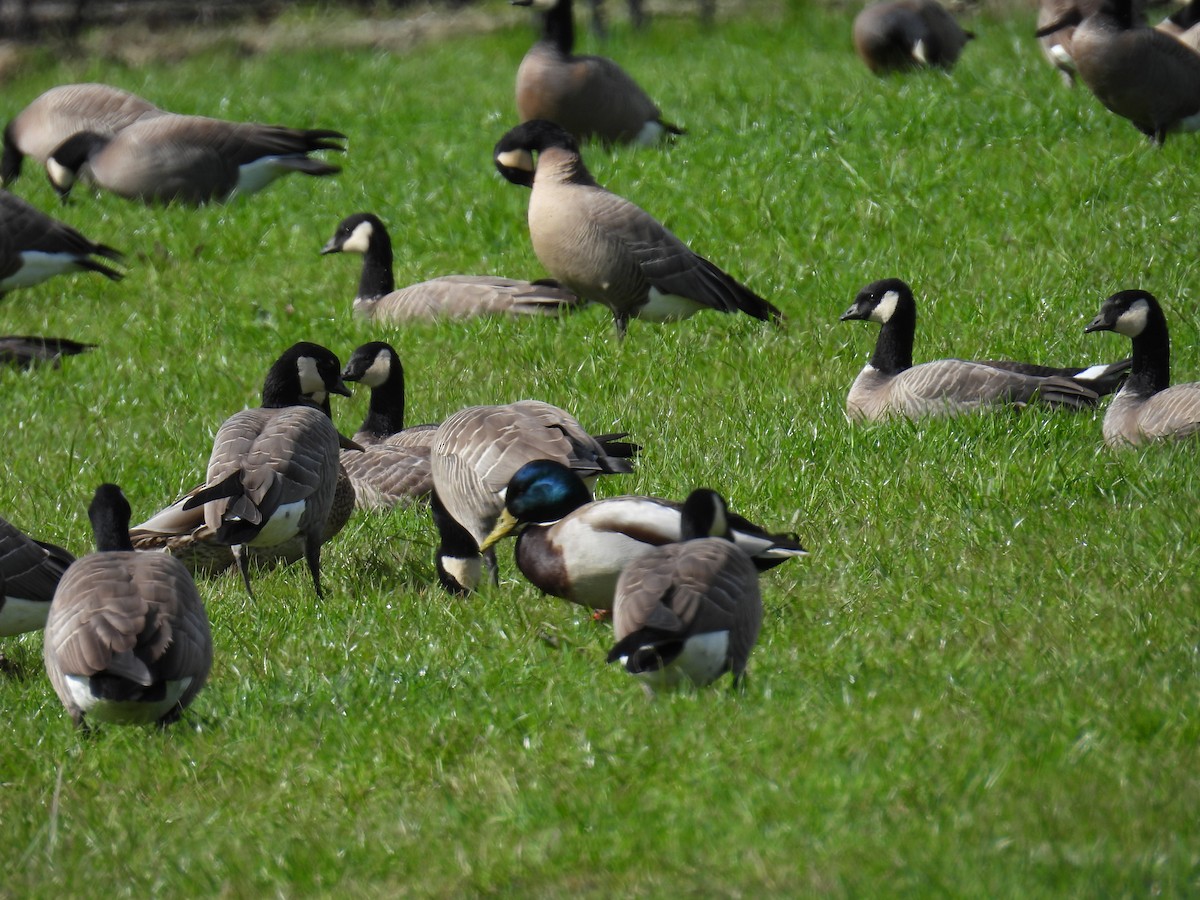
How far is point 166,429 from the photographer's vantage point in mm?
9172

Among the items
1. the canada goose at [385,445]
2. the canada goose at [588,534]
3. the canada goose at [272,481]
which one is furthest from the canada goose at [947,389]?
the canada goose at [272,481]

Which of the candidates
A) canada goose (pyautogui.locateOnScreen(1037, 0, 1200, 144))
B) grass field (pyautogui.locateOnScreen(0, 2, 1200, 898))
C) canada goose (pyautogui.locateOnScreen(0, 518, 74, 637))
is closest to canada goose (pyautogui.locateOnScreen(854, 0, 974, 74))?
grass field (pyautogui.locateOnScreen(0, 2, 1200, 898))

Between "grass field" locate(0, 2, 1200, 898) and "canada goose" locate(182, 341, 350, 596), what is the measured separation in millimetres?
336

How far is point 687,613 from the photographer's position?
466 centimetres

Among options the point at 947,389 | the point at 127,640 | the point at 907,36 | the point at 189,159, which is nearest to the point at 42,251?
the point at 189,159

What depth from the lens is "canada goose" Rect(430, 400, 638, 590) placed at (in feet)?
21.5

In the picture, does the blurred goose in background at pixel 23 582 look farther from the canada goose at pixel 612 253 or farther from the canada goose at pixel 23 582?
the canada goose at pixel 612 253

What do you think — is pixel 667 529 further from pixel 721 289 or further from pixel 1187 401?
pixel 721 289

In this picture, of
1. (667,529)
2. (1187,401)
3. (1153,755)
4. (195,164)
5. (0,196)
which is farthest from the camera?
(195,164)

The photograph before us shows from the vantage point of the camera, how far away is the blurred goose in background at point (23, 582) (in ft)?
19.6

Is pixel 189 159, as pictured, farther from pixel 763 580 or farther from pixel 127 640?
pixel 127 640

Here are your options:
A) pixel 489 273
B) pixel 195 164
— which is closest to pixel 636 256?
pixel 489 273

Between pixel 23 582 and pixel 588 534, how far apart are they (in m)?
2.25

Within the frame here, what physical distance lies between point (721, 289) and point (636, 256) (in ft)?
1.88
